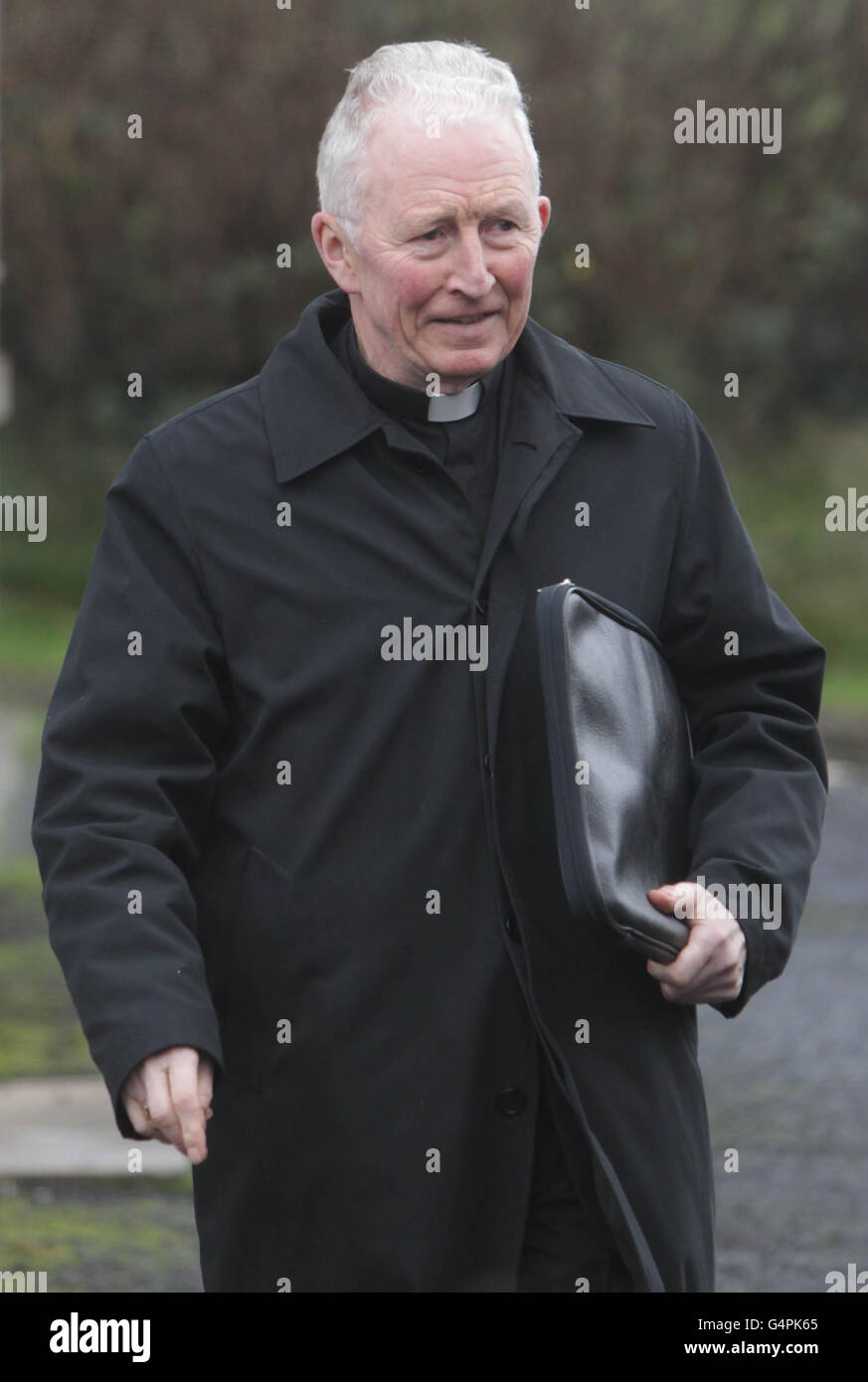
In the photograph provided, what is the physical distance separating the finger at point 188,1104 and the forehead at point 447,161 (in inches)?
41.4

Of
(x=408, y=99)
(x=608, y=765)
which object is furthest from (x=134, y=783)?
(x=408, y=99)

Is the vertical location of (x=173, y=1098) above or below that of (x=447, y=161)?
below

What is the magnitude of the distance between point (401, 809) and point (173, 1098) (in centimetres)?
44

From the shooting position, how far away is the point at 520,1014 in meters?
2.83

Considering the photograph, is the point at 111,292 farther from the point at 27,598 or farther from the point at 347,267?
the point at 347,267

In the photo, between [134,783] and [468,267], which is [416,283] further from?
[134,783]

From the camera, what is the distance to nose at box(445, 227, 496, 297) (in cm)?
287

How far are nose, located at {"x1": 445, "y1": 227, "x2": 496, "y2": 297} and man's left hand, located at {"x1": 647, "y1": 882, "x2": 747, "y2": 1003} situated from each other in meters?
0.75

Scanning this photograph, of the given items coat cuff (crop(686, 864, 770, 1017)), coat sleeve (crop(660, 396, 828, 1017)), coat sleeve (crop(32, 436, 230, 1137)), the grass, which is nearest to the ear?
coat sleeve (crop(32, 436, 230, 1137))

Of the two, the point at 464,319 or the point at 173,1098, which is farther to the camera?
the point at 464,319

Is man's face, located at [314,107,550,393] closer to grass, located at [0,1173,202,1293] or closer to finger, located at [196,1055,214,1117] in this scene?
finger, located at [196,1055,214,1117]

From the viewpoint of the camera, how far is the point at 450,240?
113 inches

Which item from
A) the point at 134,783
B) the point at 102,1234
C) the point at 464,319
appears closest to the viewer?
the point at 134,783

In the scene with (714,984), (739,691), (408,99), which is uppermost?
(408,99)
